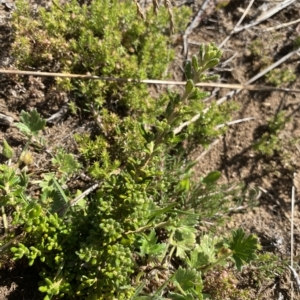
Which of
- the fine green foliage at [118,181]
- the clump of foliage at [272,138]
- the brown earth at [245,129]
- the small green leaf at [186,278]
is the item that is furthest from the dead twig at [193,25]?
the small green leaf at [186,278]

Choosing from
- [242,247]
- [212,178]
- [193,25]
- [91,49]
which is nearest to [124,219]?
[242,247]

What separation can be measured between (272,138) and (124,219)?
1.61 metres

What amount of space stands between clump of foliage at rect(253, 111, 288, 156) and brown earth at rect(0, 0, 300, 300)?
6 cm

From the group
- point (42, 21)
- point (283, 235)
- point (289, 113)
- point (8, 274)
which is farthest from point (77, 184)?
point (289, 113)

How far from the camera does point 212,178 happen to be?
300cm

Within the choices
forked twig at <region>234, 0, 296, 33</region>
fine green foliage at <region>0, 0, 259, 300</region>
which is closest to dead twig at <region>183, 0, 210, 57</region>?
fine green foliage at <region>0, 0, 259, 300</region>

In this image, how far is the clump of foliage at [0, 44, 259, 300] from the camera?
231 cm

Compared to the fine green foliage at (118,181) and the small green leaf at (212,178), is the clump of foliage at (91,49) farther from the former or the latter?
the small green leaf at (212,178)

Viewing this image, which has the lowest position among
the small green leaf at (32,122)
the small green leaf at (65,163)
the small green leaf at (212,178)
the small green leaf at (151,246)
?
the small green leaf at (151,246)

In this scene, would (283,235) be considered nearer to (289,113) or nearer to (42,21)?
(289,113)

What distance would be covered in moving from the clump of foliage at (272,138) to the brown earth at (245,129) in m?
0.06

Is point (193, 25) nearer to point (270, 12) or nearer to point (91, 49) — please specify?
point (270, 12)

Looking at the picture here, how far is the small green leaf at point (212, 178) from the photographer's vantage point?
2980 millimetres

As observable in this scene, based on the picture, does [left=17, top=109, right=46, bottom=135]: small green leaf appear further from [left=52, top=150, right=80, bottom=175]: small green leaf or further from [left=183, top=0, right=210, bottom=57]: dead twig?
[left=183, top=0, right=210, bottom=57]: dead twig
